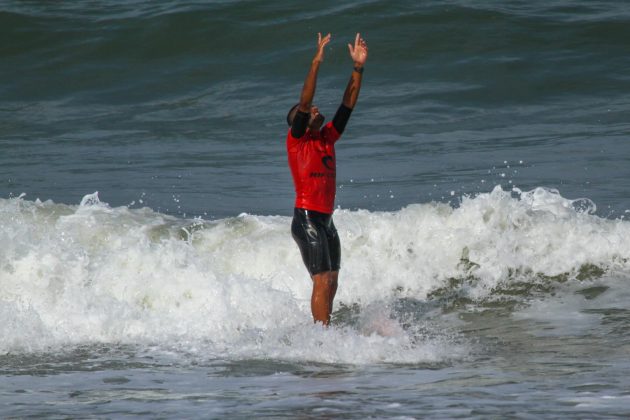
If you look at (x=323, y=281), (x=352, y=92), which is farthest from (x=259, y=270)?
(x=352, y=92)

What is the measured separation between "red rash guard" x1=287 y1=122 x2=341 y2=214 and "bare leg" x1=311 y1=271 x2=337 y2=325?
17.0 inches

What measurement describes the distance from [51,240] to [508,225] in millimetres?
4083

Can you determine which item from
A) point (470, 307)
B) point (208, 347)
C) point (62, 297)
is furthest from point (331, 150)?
point (62, 297)

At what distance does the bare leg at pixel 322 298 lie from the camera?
289 inches

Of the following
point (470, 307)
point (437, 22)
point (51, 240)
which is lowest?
point (470, 307)

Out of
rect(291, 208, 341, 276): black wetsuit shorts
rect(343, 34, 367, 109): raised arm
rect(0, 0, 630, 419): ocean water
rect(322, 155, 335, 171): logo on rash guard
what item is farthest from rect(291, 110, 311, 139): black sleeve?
rect(0, 0, 630, 419): ocean water

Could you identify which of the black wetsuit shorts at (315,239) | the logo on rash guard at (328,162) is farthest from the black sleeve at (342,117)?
the black wetsuit shorts at (315,239)

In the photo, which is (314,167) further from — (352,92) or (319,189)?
(352,92)

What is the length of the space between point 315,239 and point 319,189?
324mm

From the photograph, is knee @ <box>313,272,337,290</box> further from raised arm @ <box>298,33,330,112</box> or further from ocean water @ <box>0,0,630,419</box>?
raised arm @ <box>298,33,330,112</box>

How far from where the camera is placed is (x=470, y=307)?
29.9 ft

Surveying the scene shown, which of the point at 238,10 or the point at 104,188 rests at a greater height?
the point at 238,10

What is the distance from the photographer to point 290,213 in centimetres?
1177

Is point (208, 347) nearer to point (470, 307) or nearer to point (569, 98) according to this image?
point (470, 307)
